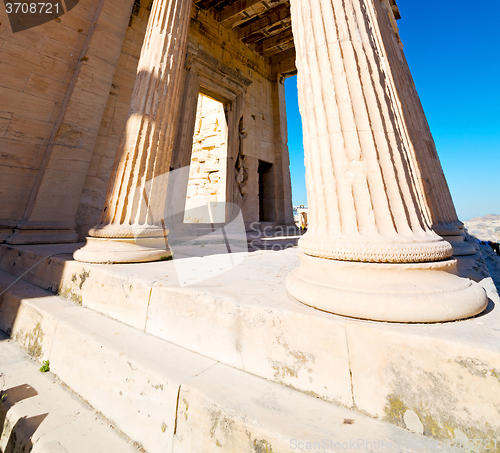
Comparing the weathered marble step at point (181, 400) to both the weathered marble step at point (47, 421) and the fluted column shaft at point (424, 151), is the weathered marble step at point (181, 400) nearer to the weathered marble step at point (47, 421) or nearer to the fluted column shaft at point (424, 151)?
the weathered marble step at point (47, 421)

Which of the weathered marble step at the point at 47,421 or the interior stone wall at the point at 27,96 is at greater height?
the interior stone wall at the point at 27,96

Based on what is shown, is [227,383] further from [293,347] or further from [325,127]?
[325,127]

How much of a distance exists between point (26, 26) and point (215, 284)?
7501mm

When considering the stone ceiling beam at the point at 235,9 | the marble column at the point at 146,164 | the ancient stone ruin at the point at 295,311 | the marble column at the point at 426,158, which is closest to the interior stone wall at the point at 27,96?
the ancient stone ruin at the point at 295,311

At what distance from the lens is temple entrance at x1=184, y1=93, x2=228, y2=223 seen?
339 inches

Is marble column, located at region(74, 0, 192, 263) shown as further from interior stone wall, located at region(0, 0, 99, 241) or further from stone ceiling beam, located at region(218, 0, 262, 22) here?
stone ceiling beam, located at region(218, 0, 262, 22)

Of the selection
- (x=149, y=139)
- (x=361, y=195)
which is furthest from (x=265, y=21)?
(x=361, y=195)

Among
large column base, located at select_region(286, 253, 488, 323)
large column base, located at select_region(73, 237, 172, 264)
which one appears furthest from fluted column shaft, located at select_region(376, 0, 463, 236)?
large column base, located at select_region(73, 237, 172, 264)

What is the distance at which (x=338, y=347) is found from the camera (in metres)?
1.25

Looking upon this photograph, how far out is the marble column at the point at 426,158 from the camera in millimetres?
3484

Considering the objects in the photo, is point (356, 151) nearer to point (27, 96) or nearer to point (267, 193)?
point (27, 96)

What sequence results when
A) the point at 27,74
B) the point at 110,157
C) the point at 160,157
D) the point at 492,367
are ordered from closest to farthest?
the point at 492,367, the point at 160,157, the point at 27,74, the point at 110,157

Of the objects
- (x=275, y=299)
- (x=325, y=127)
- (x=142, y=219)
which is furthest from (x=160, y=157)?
(x=275, y=299)

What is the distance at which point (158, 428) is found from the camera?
136 centimetres
